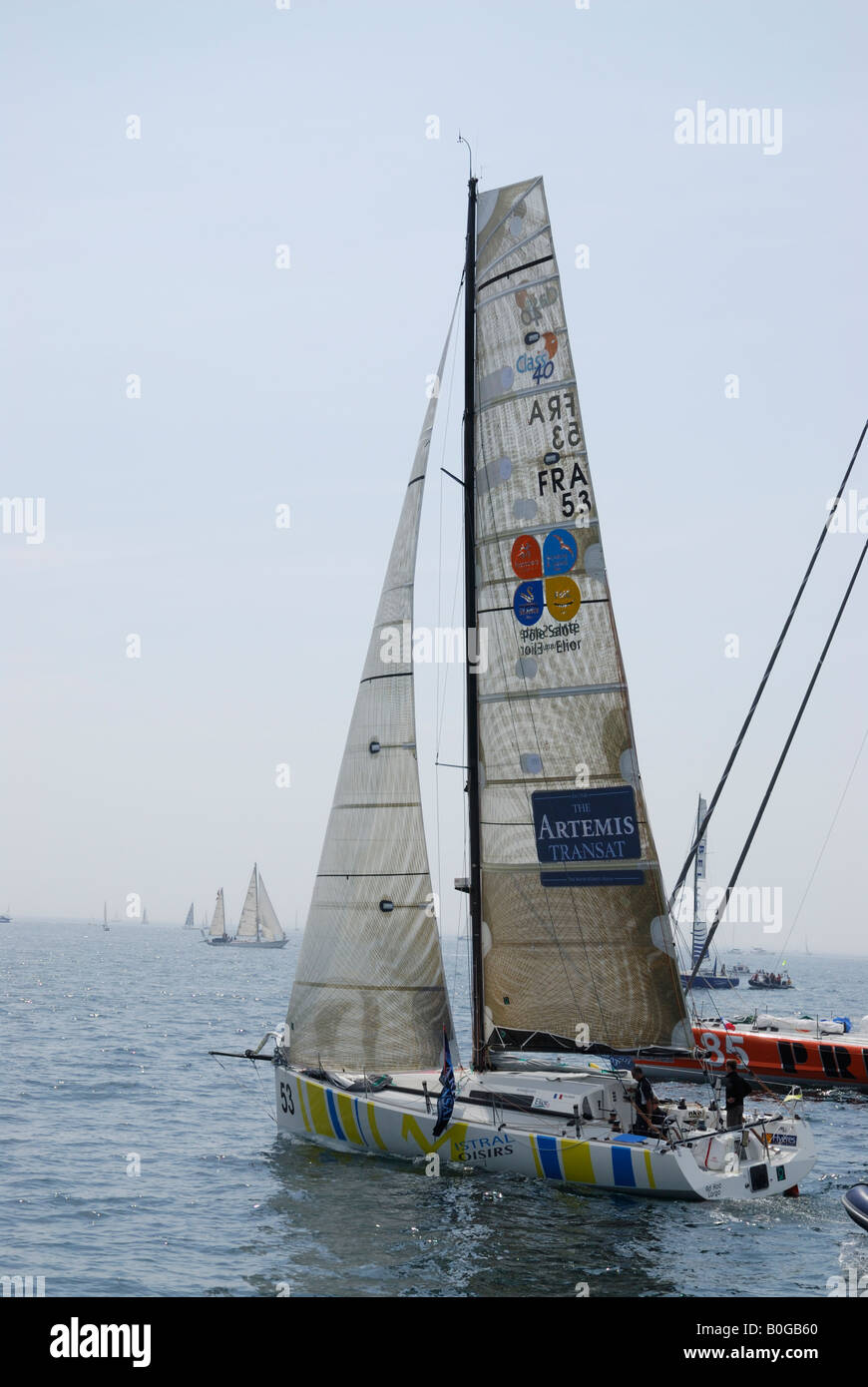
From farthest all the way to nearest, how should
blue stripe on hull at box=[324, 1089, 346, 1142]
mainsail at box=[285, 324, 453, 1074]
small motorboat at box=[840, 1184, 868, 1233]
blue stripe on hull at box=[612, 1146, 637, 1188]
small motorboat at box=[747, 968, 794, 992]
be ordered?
1. small motorboat at box=[747, 968, 794, 992]
2. mainsail at box=[285, 324, 453, 1074]
3. blue stripe on hull at box=[324, 1089, 346, 1142]
4. blue stripe on hull at box=[612, 1146, 637, 1188]
5. small motorboat at box=[840, 1184, 868, 1233]

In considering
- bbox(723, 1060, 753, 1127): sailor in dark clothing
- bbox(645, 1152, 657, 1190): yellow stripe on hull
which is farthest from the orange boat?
bbox(645, 1152, 657, 1190): yellow stripe on hull

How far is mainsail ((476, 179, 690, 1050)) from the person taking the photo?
72.6 ft

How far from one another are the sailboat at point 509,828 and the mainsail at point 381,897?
Answer: 0.04 m

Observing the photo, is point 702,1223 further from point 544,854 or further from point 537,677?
point 537,677

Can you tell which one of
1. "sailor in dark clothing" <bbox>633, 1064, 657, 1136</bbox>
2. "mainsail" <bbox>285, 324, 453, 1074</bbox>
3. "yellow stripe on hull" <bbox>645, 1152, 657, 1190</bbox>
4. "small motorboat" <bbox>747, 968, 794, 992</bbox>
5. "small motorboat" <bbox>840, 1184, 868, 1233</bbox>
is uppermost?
"mainsail" <bbox>285, 324, 453, 1074</bbox>

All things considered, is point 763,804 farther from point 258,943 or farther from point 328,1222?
point 258,943

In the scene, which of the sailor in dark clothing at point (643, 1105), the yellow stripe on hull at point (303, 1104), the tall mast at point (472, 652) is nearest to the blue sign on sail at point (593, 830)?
the tall mast at point (472, 652)

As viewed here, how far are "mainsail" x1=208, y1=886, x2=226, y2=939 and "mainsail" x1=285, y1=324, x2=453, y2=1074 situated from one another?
140 m

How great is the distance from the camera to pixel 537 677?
22.7 meters

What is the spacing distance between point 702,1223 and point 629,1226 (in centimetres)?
132

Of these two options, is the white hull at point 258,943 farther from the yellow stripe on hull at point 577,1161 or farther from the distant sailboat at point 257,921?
the yellow stripe on hull at point 577,1161

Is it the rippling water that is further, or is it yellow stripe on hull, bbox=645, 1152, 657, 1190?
yellow stripe on hull, bbox=645, 1152, 657, 1190
